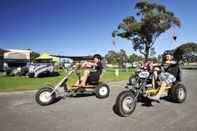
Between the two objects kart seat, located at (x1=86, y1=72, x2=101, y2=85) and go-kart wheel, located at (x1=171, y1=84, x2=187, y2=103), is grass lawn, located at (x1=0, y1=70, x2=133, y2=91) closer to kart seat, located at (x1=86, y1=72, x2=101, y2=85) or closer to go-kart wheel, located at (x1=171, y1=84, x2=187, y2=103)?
kart seat, located at (x1=86, y1=72, x2=101, y2=85)

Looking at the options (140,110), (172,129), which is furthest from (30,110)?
(172,129)

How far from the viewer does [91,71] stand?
27.8 feet

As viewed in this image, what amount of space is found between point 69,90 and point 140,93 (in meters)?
2.85

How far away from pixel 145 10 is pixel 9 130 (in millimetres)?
33330

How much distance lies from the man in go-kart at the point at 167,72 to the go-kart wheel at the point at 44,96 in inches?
131

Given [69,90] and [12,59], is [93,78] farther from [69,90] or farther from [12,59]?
[12,59]

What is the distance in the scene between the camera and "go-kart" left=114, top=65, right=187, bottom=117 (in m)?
5.49

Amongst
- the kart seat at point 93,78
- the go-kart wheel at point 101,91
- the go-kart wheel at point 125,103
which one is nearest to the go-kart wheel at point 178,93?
the go-kart wheel at point 125,103

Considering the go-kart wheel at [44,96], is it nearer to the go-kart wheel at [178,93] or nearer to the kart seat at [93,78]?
the kart seat at [93,78]

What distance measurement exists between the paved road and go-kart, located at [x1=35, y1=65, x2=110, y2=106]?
289 millimetres

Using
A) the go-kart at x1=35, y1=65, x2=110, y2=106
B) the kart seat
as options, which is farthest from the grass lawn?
the kart seat

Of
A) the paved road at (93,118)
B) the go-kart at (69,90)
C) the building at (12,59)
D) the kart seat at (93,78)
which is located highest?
the building at (12,59)

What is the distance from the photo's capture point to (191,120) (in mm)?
5113

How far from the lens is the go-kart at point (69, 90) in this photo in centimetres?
714
